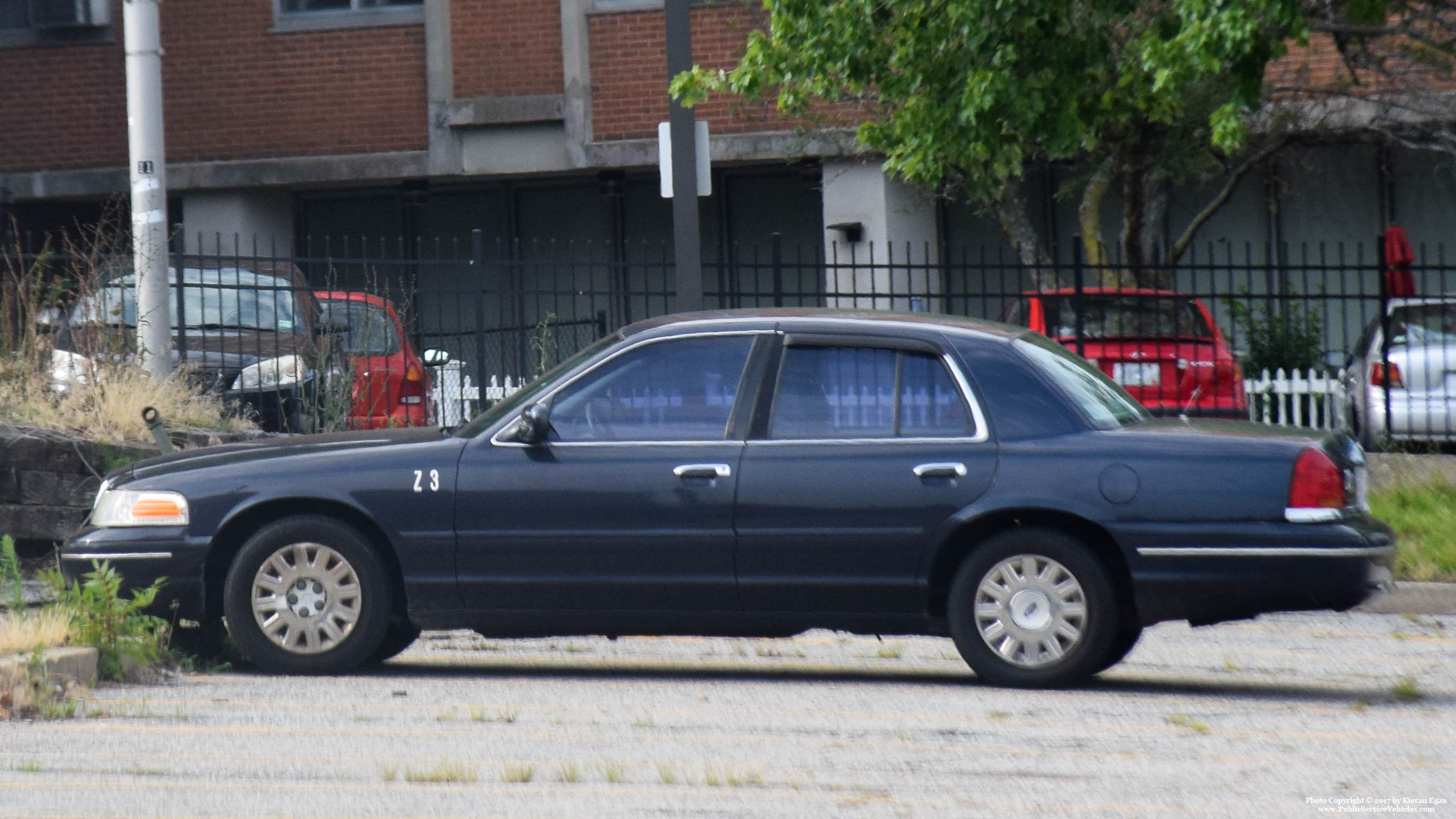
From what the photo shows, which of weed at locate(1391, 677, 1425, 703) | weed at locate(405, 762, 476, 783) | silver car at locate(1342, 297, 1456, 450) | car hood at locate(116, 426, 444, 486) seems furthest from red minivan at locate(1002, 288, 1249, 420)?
weed at locate(405, 762, 476, 783)

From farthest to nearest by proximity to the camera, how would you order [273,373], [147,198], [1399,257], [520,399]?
[1399,257] < [273,373] < [147,198] < [520,399]

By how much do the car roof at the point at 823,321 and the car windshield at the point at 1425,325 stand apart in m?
6.99

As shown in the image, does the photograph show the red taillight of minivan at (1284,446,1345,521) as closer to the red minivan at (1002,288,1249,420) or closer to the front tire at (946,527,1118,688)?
the front tire at (946,527,1118,688)

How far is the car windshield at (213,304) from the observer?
12148 mm

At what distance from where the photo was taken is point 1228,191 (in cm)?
1952

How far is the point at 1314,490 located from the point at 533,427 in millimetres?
3026

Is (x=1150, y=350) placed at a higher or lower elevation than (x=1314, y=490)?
higher

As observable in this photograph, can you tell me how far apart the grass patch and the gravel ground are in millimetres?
1585

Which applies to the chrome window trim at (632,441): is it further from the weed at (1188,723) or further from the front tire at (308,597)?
the weed at (1188,723)

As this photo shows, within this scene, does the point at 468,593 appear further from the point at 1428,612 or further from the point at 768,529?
the point at 1428,612

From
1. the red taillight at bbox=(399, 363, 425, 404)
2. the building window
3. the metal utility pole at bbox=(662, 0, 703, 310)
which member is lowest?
the red taillight at bbox=(399, 363, 425, 404)

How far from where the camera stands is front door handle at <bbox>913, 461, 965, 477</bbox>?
7.38 metres

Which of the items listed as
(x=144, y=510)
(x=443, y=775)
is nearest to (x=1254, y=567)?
(x=443, y=775)

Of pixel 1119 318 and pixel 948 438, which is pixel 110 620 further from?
pixel 1119 318
